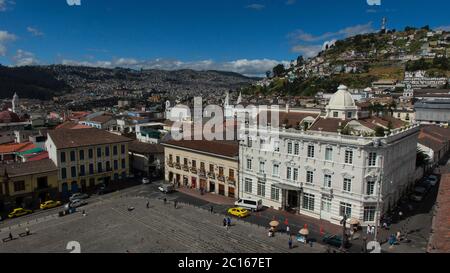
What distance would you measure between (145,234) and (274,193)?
16.7 m

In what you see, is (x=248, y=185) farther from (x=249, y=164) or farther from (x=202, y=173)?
(x=202, y=173)

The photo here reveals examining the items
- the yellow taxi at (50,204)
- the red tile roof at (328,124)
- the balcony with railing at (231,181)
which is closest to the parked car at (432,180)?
the red tile roof at (328,124)

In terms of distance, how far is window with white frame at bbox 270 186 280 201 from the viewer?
4272 cm

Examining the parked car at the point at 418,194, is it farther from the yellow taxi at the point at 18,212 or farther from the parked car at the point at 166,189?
the yellow taxi at the point at 18,212

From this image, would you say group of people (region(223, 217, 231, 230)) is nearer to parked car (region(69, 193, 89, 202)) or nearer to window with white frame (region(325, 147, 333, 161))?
window with white frame (region(325, 147, 333, 161))

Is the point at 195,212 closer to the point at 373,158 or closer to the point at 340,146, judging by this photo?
the point at 340,146

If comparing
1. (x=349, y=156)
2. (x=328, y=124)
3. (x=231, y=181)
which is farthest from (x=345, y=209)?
(x=231, y=181)

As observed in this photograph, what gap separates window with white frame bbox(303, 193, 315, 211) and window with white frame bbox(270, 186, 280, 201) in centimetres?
348

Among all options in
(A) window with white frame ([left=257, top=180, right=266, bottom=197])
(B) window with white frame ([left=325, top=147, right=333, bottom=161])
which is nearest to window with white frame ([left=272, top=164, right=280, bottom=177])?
(A) window with white frame ([left=257, top=180, right=266, bottom=197])

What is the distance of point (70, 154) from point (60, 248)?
68.2ft

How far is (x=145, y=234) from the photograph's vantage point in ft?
116
